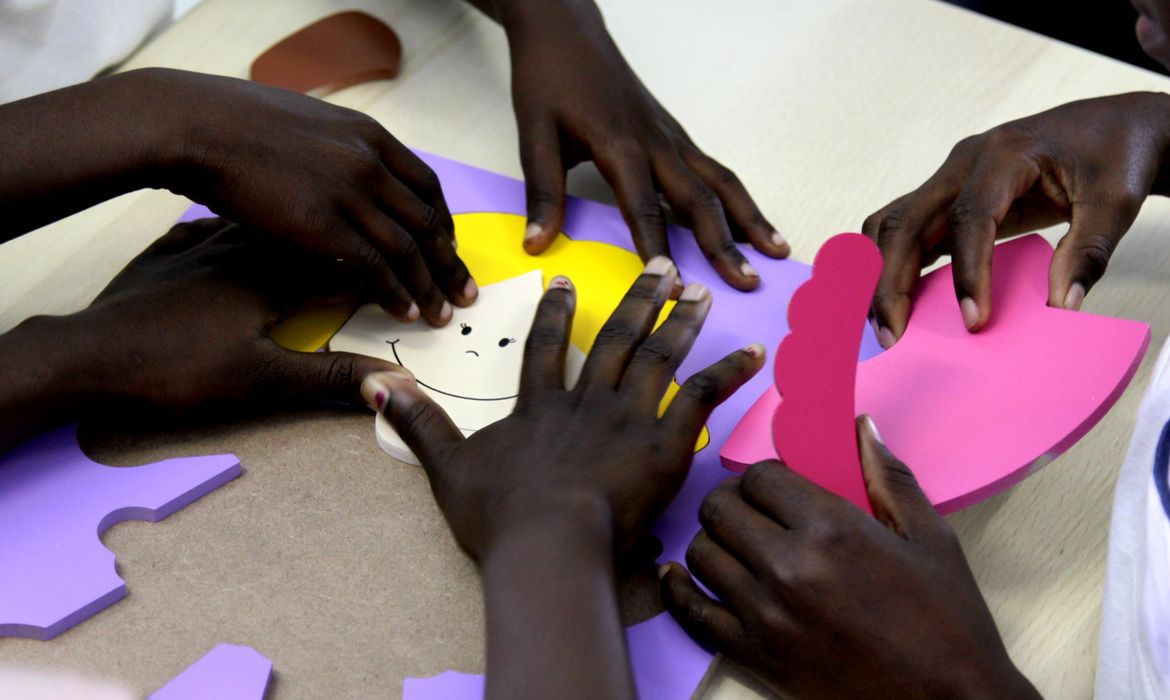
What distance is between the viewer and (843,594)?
59 centimetres

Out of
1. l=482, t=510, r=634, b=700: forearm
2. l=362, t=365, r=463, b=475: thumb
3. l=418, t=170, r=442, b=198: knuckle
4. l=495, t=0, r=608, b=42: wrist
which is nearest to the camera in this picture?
l=482, t=510, r=634, b=700: forearm

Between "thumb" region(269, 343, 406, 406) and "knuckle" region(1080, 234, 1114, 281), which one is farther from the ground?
"knuckle" region(1080, 234, 1114, 281)

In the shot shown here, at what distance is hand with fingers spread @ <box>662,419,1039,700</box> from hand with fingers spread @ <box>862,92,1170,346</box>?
6.2 inches

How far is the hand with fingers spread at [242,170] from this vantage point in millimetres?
708

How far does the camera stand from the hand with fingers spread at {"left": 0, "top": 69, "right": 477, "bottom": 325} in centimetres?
71

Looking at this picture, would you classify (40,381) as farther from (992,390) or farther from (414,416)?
(992,390)

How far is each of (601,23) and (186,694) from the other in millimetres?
629

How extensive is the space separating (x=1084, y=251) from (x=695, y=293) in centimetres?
26

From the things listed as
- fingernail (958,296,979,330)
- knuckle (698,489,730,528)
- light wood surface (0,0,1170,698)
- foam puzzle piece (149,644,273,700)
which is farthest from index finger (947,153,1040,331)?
foam puzzle piece (149,644,273,700)

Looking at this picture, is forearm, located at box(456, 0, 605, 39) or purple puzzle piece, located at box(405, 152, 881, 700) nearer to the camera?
purple puzzle piece, located at box(405, 152, 881, 700)

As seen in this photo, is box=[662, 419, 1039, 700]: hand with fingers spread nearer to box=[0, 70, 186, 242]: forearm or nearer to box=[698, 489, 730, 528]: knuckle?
box=[698, 489, 730, 528]: knuckle

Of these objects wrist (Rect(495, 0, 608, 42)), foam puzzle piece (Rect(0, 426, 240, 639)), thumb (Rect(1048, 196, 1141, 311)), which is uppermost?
thumb (Rect(1048, 196, 1141, 311))

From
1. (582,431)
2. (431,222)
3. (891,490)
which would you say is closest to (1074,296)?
(891,490)

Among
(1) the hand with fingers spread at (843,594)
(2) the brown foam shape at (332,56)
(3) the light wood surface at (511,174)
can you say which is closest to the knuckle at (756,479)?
(1) the hand with fingers spread at (843,594)
